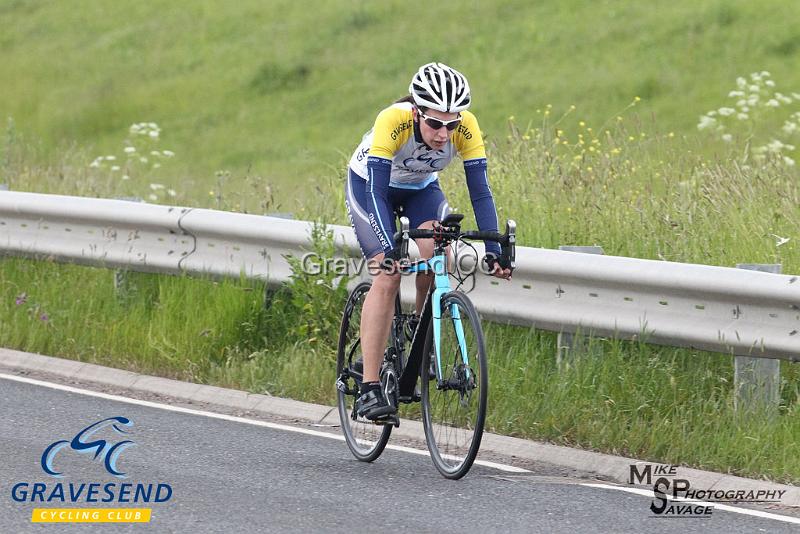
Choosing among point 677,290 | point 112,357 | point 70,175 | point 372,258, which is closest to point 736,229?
point 677,290

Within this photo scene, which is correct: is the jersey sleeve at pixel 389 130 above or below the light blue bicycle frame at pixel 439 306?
above

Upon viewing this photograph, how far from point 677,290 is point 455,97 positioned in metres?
1.85

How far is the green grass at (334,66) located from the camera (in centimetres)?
2959

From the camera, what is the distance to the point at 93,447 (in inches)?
293

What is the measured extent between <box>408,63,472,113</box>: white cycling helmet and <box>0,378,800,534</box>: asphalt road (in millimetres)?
1846

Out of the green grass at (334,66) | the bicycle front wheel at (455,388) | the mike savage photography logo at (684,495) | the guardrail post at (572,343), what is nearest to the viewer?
the mike savage photography logo at (684,495)

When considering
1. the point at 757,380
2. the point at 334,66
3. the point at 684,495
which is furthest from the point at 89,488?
the point at 334,66

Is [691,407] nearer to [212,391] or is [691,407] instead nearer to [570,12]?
[212,391]

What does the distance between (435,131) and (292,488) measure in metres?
1.87

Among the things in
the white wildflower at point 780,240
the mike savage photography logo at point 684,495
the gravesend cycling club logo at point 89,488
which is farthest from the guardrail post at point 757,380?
the gravesend cycling club logo at point 89,488

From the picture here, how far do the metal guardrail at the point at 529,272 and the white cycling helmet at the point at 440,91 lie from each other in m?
1.69

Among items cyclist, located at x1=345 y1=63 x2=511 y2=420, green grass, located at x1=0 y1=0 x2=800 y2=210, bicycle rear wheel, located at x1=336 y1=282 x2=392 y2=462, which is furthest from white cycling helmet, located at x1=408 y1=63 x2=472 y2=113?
green grass, located at x1=0 y1=0 x2=800 y2=210

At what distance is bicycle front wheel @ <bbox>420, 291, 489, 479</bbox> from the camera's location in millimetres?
6602

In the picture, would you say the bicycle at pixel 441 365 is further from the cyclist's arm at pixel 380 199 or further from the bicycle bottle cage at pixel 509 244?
the cyclist's arm at pixel 380 199
